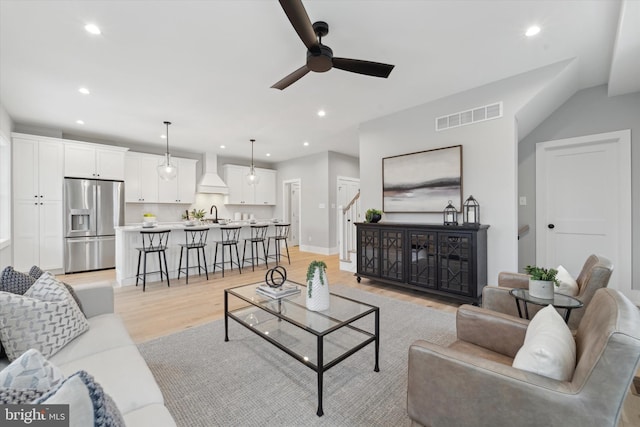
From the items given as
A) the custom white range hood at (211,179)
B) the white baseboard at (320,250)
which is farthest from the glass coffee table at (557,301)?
the custom white range hood at (211,179)

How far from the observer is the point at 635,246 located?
3.36m

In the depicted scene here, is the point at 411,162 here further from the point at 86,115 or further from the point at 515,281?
the point at 86,115

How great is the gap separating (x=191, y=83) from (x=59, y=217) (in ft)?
13.4

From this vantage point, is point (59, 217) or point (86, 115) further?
point (59, 217)

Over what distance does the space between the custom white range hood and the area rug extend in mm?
5079

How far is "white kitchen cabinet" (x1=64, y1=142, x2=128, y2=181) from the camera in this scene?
17.3ft

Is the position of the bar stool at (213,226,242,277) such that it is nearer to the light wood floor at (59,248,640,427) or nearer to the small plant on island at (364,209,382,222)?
the light wood floor at (59,248,640,427)

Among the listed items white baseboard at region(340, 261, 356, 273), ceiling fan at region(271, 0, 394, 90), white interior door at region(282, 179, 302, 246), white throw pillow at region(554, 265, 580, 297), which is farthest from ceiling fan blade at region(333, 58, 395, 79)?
white interior door at region(282, 179, 302, 246)

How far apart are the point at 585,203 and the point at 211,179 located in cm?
737

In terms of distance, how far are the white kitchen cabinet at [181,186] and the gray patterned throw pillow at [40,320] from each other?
5.47 m

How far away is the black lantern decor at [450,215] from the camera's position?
3.68 m

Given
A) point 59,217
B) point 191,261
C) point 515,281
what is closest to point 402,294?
point 515,281

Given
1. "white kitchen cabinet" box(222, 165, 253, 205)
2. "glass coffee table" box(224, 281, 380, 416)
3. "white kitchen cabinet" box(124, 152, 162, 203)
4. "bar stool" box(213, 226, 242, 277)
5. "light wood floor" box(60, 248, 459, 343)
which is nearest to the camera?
"glass coffee table" box(224, 281, 380, 416)

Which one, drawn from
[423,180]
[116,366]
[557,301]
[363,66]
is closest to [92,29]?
[363,66]
